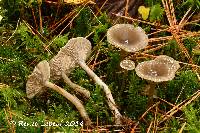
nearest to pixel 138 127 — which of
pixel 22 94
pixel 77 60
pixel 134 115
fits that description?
pixel 134 115

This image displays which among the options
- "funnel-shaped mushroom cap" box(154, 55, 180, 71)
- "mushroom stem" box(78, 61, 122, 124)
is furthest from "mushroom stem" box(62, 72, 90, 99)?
"funnel-shaped mushroom cap" box(154, 55, 180, 71)

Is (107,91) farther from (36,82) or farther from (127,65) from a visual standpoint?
(36,82)

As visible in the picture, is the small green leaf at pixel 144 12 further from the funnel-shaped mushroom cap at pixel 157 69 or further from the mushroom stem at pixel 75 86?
the mushroom stem at pixel 75 86

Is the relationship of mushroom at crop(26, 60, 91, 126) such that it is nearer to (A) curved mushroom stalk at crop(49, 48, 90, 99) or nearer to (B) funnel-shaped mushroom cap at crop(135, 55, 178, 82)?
(A) curved mushroom stalk at crop(49, 48, 90, 99)

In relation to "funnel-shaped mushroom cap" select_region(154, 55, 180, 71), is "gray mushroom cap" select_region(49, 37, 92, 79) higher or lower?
higher

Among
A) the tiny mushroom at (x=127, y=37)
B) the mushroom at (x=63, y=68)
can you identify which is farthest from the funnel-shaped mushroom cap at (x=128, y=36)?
the mushroom at (x=63, y=68)

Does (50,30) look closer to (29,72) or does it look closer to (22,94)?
(29,72)

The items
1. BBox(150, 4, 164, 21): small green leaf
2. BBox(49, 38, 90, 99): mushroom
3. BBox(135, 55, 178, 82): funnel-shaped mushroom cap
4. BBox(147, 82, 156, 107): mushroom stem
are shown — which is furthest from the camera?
BBox(150, 4, 164, 21): small green leaf

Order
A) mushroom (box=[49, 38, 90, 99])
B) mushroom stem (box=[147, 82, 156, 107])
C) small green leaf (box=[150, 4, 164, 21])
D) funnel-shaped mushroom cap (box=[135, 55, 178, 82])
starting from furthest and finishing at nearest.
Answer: small green leaf (box=[150, 4, 164, 21])
mushroom (box=[49, 38, 90, 99])
mushroom stem (box=[147, 82, 156, 107])
funnel-shaped mushroom cap (box=[135, 55, 178, 82])
